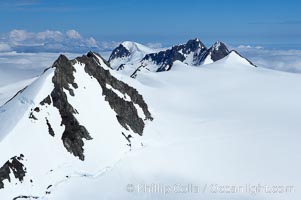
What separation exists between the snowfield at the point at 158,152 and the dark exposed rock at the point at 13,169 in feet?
2.48

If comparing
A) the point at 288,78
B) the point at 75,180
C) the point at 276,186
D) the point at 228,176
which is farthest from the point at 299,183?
the point at 288,78

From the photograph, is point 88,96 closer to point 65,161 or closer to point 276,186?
point 65,161

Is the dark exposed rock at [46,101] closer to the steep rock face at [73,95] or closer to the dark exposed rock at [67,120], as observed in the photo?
the steep rock face at [73,95]

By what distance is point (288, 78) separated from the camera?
527ft

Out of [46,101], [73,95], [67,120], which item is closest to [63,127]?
[67,120]

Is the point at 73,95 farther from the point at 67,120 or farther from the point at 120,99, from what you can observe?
the point at 120,99

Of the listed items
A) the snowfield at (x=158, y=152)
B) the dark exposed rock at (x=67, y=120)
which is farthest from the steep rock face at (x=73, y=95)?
the snowfield at (x=158, y=152)

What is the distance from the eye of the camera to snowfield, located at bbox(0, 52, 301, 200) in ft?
217

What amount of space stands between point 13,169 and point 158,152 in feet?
95.9

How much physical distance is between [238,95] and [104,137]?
65.0 meters

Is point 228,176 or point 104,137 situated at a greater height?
point 104,137

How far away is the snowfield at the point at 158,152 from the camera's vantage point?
6625 centimetres

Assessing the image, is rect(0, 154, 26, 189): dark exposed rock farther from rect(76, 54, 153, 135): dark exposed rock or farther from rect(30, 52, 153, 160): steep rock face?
rect(76, 54, 153, 135): dark exposed rock

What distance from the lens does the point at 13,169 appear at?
210 feet
